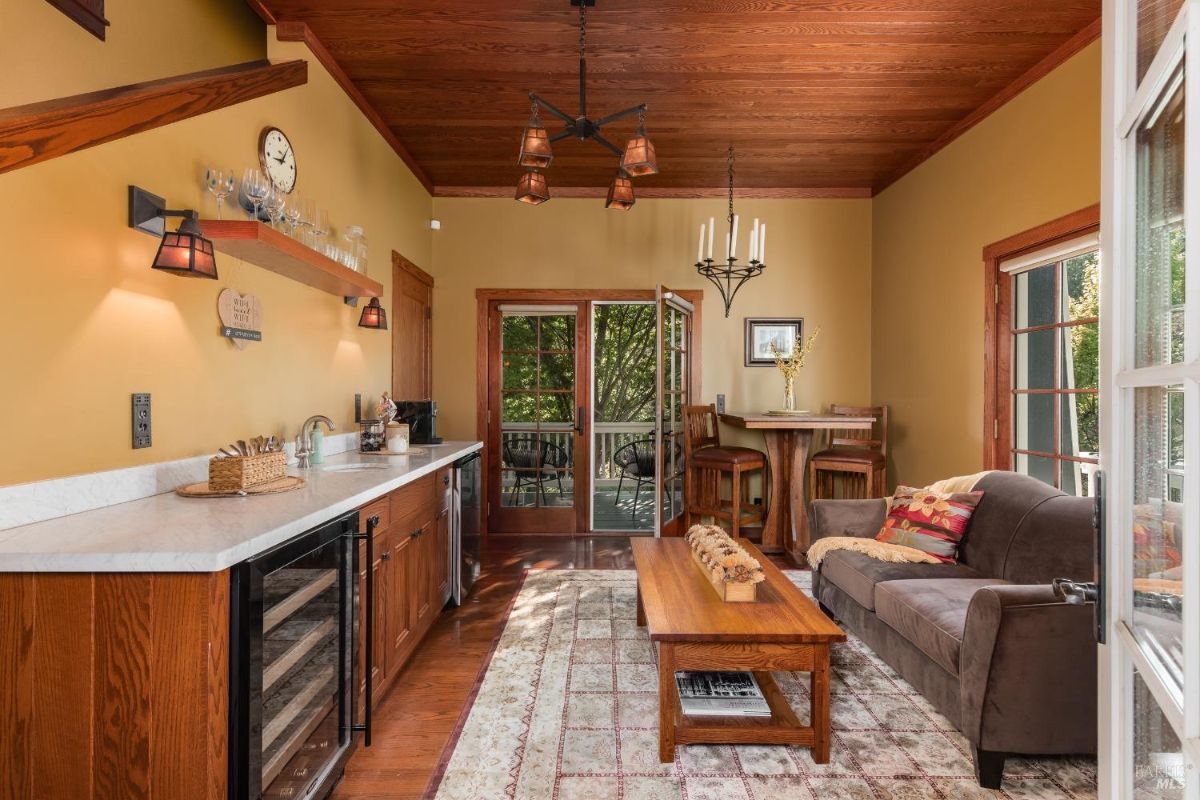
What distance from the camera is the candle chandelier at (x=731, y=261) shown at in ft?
14.7

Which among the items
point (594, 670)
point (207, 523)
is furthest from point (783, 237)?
point (207, 523)

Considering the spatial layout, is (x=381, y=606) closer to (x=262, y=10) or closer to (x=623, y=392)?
(x=262, y=10)

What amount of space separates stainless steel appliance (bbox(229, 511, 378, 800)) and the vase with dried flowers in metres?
3.77

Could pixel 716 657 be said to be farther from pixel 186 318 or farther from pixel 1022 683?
pixel 186 318

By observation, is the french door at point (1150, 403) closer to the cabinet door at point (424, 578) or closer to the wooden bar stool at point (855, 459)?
the cabinet door at point (424, 578)

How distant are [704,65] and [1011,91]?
5.73 feet

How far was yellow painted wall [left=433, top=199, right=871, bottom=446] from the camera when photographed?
5441mm

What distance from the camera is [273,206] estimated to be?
2.47 meters

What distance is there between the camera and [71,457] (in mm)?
1694

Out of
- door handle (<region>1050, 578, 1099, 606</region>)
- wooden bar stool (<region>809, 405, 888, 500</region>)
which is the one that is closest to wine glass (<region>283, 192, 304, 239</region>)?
door handle (<region>1050, 578, 1099, 606</region>)

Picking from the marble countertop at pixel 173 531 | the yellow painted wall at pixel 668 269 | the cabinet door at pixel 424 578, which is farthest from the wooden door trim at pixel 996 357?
the marble countertop at pixel 173 531

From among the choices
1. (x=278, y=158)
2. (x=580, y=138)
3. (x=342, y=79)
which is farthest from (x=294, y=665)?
(x=342, y=79)

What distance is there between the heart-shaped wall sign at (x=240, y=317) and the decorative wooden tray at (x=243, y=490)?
0.59 metres

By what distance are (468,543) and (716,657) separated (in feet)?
6.78
